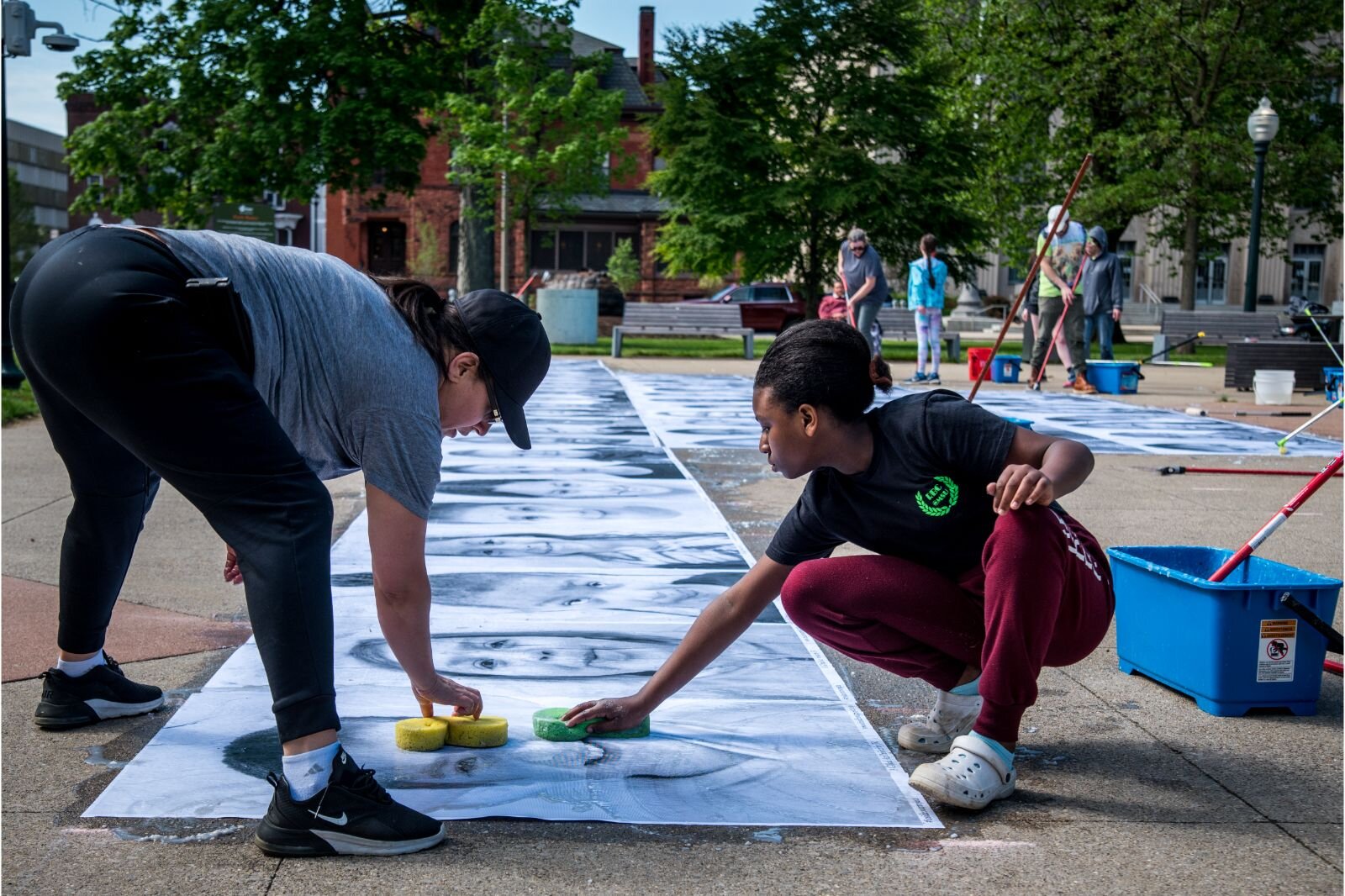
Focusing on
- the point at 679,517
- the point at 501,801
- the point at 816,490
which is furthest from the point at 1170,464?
the point at 501,801

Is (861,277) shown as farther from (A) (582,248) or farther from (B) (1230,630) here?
(A) (582,248)

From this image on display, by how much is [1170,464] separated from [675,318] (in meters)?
14.4

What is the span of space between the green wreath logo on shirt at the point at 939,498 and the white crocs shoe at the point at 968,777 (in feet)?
1.59

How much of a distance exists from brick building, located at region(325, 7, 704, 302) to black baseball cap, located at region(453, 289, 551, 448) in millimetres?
45549

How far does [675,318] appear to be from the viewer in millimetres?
22328

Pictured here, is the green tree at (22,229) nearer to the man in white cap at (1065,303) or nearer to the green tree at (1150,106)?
the green tree at (1150,106)

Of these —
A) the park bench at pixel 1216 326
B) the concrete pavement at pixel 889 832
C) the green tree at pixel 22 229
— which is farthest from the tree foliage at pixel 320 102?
the green tree at pixel 22 229

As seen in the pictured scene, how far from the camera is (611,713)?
303 cm

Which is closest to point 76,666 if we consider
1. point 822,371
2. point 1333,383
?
point 822,371

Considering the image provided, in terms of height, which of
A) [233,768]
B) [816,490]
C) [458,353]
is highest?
[458,353]

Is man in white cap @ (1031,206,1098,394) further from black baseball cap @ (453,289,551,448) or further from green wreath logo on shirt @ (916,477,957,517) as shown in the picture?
black baseball cap @ (453,289,551,448)

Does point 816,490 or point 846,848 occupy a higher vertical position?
point 816,490

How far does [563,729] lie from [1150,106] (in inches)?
1108

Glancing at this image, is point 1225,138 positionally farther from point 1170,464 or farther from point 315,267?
point 315,267
